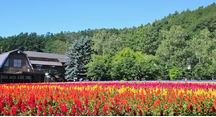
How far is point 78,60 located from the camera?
47.3m

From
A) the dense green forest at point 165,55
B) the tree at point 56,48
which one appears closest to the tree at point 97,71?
the dense green forest at point 165,55

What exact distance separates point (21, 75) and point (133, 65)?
24.9 meters

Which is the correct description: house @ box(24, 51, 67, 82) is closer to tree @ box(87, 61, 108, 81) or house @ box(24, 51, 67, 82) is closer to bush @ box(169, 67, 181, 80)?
tree @ box(87, 61, 108, 81)

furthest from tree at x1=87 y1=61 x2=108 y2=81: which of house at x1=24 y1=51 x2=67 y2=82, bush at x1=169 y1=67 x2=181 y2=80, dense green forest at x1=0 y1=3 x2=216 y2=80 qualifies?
house at x1=24 y1=51 x2=67 y2=82

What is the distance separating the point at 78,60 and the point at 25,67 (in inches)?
456

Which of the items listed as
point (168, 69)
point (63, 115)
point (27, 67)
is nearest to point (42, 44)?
point (27, 67)

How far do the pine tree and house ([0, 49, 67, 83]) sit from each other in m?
3.22

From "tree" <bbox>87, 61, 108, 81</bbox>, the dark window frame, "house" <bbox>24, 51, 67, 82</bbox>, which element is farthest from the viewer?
"house" <bbox>24, 51, 67, 82</bbox>

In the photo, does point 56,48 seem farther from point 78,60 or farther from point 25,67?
point 25,67

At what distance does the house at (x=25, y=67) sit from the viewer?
1604 inches

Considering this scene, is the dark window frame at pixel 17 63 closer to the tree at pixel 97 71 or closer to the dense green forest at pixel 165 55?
the dense green forest at pixel 165 55

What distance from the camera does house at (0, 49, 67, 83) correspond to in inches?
1604

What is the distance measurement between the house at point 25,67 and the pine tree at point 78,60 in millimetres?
3216

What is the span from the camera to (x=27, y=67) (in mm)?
43656
